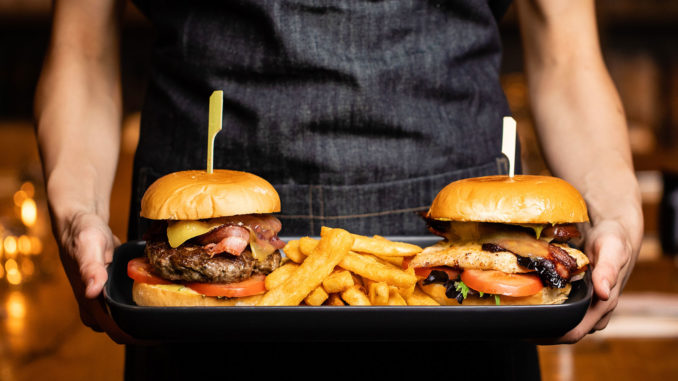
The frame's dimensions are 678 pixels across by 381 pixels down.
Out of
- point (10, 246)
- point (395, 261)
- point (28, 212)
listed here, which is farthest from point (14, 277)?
point (395, 261)

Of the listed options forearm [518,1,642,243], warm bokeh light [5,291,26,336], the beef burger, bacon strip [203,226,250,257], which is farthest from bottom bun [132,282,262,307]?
warm bokeh light [5,291,26,336]

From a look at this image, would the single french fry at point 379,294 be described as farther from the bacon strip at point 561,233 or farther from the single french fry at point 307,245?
the bacon strip at point 561,233

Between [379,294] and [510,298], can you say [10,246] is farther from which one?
[510,298]

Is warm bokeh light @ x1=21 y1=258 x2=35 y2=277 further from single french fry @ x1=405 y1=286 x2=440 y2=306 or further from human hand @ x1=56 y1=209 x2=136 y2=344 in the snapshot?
single french fry @ x1=405 y1=286 x2=440 y2=306

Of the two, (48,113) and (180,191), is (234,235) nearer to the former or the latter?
(180,191)

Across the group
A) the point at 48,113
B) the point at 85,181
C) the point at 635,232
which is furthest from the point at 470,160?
the point at 48,113

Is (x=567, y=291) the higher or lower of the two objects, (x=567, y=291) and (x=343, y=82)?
the lower
